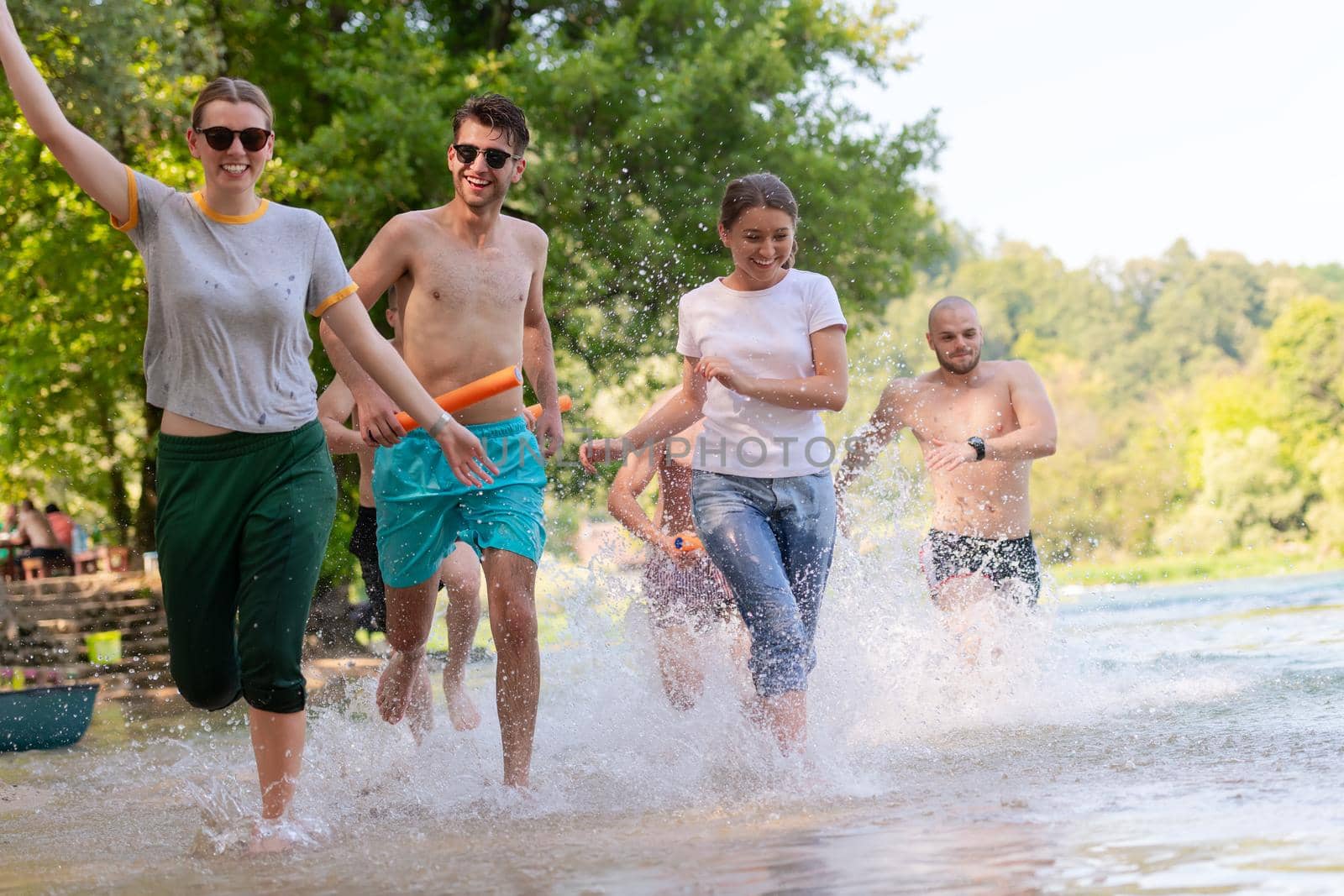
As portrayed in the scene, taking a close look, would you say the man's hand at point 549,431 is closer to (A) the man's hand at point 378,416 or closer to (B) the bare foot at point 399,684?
(A) the man's hand at point 378,416

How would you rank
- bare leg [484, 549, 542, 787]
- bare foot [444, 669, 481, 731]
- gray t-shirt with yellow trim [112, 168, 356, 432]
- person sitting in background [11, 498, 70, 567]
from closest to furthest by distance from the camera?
gray t-shirt with yellow trim [112, 168, 356, 432]
bare leg [484, 549, 542, 787]
bare foot [444, 669, 481, 731]
person sitting in background [11, 498, 70, 567]

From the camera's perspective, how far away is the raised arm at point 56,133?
381cm

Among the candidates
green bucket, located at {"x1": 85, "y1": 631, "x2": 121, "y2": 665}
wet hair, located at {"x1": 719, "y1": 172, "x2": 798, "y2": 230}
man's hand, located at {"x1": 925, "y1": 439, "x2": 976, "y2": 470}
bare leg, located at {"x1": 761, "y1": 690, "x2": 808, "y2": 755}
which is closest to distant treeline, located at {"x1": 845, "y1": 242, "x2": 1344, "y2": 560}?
green bucket, located at {"x1": 85, "y1": 631, "x2": 121, "y2": 665}

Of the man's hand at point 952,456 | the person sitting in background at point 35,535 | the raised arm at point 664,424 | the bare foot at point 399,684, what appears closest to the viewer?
the raised arm at point 664,424

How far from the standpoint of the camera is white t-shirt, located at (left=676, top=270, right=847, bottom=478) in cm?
506

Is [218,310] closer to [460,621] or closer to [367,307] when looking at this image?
[367,307]

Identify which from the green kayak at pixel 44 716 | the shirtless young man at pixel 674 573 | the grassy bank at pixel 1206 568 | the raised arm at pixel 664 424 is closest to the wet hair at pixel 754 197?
the raised arm at pixel 664 424

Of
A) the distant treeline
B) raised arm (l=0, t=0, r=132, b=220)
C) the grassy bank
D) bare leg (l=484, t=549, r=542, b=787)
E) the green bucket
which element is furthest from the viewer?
the distant treeline

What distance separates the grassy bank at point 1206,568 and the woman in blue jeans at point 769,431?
Answer: 115 feet

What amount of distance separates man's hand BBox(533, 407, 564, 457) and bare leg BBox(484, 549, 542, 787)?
25.3 inches

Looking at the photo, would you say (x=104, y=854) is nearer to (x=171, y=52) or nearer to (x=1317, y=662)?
(x=1317, y=662)

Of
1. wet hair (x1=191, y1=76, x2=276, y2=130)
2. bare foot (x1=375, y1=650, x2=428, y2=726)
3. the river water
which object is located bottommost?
the river water

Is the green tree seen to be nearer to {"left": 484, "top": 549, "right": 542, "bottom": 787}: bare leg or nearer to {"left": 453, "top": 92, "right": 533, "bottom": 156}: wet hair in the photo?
Result: {"left": 453, "top": 92, "right": 533, "bottom": 156}: wet hair

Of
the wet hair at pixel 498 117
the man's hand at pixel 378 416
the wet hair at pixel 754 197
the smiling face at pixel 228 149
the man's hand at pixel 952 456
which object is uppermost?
the wet hair at pixel 498 117
